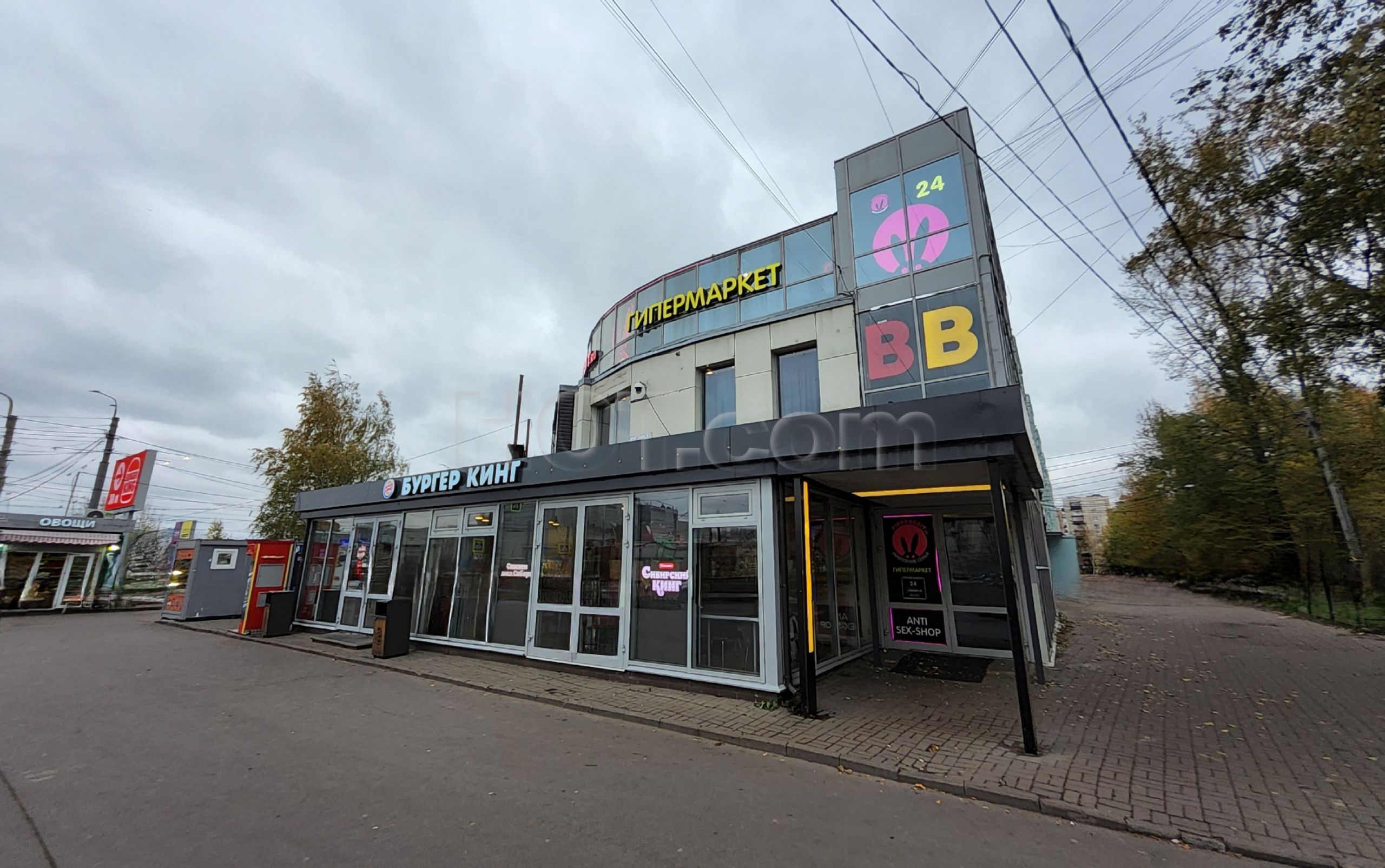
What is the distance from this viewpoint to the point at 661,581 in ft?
24.5

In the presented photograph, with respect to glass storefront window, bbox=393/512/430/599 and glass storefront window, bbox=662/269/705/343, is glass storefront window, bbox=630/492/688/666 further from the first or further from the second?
glass storefront window, bbox=662/269/705/343

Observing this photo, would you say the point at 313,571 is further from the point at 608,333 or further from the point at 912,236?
the point at 912,236

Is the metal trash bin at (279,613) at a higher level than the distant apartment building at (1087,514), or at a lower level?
lower

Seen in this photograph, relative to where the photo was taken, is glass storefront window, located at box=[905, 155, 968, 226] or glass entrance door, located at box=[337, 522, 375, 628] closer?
glass storefront window, located at box=[905, 155, 968, 226]

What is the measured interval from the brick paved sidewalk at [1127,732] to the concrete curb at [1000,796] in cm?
1

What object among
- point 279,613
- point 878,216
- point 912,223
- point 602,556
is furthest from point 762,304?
point 279,613

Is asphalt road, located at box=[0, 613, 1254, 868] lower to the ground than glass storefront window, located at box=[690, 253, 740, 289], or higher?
lower

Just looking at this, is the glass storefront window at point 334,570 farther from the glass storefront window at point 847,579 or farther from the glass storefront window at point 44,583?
the glass storefront window at point 44,583

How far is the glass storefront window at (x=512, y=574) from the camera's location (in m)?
9.01

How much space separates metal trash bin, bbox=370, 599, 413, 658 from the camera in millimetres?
9359

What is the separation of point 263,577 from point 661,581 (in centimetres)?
1192

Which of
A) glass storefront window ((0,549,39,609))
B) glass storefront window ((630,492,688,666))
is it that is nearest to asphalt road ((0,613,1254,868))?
glass storefront window ((630,492,688,666))

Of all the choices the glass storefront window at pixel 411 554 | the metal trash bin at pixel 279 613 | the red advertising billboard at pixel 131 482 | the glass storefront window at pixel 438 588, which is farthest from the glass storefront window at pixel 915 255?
the red advertising billboard at pixel 131 482

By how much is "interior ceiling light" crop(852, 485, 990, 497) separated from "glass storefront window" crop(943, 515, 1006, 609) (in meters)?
1.15
